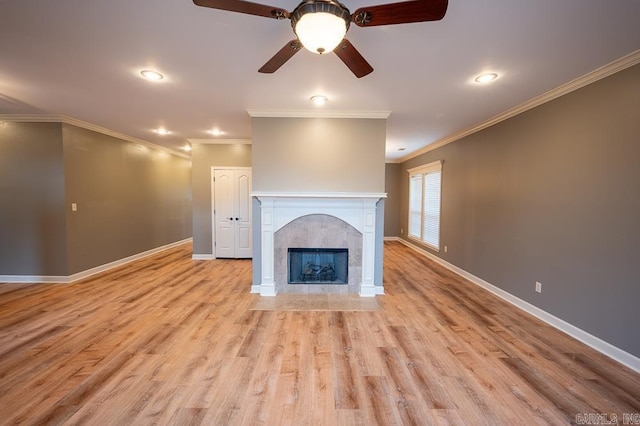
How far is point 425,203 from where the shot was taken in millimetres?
6250

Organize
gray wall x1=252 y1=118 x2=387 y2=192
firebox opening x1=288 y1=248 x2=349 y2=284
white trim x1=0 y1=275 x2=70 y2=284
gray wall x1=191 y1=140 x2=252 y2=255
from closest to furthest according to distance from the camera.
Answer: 1. gray wall x1=252 y1=118 x2=387 y2=192
2. firebox opening x1=288 y1=248 x2=349 y2=284
3. white trim x1=0 y1=275 x2=70 y2=284
4. gray wall x1=191 y1=140 x2=252 y2=255

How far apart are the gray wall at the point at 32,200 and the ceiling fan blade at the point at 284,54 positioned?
425 cm

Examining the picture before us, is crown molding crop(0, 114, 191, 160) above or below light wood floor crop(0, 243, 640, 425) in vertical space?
above

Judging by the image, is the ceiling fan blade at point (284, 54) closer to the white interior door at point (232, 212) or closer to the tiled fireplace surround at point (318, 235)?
the tiled fireplace surround at point (318, 235)

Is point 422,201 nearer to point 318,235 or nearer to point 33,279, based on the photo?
point 318,235

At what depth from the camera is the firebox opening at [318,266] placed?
3746 millimetres

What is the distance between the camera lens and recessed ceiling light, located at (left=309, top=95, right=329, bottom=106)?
304 centimetres

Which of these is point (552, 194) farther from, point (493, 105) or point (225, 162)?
point (225, 162)

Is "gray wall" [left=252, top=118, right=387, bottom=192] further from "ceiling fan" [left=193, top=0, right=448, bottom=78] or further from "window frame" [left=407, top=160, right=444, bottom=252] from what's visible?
"window frame" [left=407, top=160, right=444, bottom=252]

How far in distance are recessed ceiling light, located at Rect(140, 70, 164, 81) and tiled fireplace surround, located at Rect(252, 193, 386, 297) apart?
5.64ft

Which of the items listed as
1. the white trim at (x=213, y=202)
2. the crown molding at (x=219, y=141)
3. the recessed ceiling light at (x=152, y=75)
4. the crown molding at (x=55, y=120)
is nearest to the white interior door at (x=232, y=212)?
the white trim at (x=213, y=202)

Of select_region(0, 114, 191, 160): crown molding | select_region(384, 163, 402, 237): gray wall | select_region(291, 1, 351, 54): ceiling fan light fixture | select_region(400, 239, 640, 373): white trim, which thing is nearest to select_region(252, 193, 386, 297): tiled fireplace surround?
select_region(400, 239, 640, 373): white trim

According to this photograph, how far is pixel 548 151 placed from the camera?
115 inches

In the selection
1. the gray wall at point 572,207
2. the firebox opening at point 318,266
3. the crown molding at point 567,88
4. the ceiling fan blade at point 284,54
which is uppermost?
the crown molding at point 567,88
